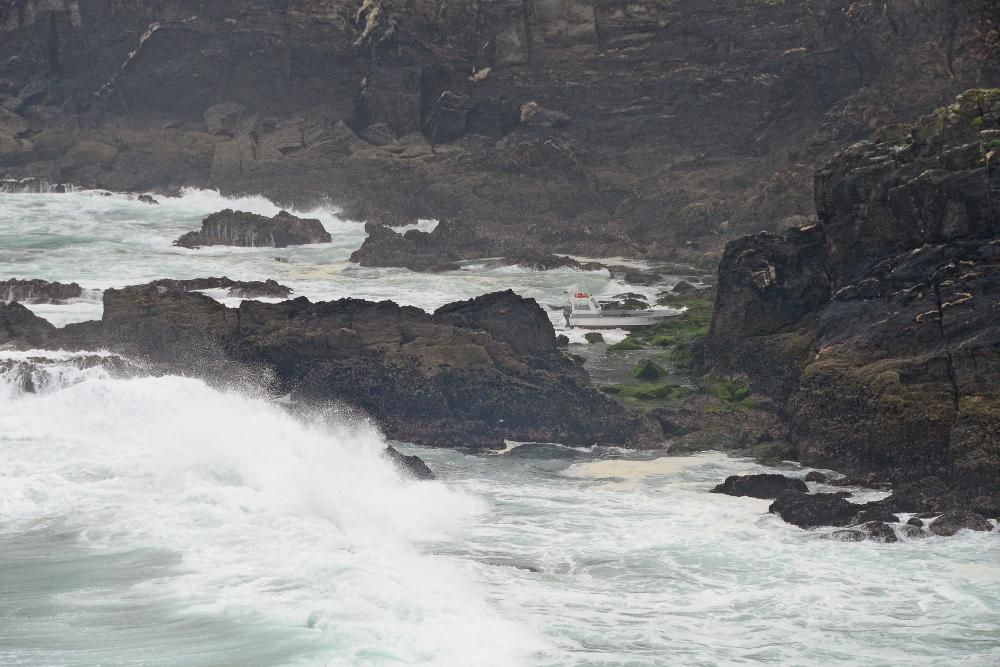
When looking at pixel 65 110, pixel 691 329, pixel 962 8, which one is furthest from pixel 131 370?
pixel 65 110

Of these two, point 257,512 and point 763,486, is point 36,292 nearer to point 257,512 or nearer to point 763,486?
point 257,512

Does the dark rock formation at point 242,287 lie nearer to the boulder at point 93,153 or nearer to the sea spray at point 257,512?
the sea spray at point 257,512

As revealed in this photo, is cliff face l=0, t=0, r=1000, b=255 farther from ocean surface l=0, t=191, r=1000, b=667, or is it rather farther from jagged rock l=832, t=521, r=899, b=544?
jagged rock l=832, t=521, r=899, b=544

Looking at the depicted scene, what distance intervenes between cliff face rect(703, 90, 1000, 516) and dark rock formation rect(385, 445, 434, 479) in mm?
7380

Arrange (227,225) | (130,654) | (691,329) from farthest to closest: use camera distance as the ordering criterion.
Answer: (227,225) < (691,329) < (130,654)

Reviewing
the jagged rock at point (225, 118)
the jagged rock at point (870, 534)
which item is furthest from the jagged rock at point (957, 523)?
the jagged rock at point (225, 118)

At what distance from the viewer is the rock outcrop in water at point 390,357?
33.0m

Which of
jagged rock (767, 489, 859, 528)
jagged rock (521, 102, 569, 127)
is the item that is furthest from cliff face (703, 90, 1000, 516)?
jagged rock (521, 102, 569, 127)

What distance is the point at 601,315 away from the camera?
4934cm

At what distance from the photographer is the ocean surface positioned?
62.9 feet

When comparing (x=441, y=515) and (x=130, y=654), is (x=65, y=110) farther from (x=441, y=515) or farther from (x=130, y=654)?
(x=130, y=654)

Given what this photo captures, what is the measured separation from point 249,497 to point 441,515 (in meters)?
3.36

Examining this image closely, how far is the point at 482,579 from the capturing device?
22250 millimetres

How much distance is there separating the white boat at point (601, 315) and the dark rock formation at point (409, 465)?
19.0m
